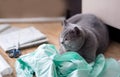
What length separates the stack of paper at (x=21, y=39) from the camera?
5.68 ft

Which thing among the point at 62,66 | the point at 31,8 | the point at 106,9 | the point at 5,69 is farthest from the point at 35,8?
the point at 62,66

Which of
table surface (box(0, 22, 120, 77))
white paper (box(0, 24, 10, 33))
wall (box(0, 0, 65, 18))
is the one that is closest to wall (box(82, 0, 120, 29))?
table surface (box(0, 22, 120, 77))

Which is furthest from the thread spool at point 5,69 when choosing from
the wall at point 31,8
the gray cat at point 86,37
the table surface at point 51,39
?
the wall at point 31,8

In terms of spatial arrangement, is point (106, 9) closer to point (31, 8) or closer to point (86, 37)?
point (86, 37)

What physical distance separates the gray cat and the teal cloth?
0.05 metres

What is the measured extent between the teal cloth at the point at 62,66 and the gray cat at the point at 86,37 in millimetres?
54

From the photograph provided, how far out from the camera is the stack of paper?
1731 mm

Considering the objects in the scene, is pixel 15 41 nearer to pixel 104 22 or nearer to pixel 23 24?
pixel 23 24

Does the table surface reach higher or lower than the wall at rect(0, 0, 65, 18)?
lower

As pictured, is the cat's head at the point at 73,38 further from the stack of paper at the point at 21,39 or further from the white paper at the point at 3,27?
the white paper at the point at 3,27

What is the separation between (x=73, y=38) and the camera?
4.44ft

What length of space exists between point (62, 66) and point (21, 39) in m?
0.57

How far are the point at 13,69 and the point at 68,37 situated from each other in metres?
0.43

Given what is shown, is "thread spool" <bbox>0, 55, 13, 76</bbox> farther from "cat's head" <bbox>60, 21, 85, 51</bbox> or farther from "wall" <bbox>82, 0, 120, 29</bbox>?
"wall" <bbox>82, 0, 120, 29</bbox>
